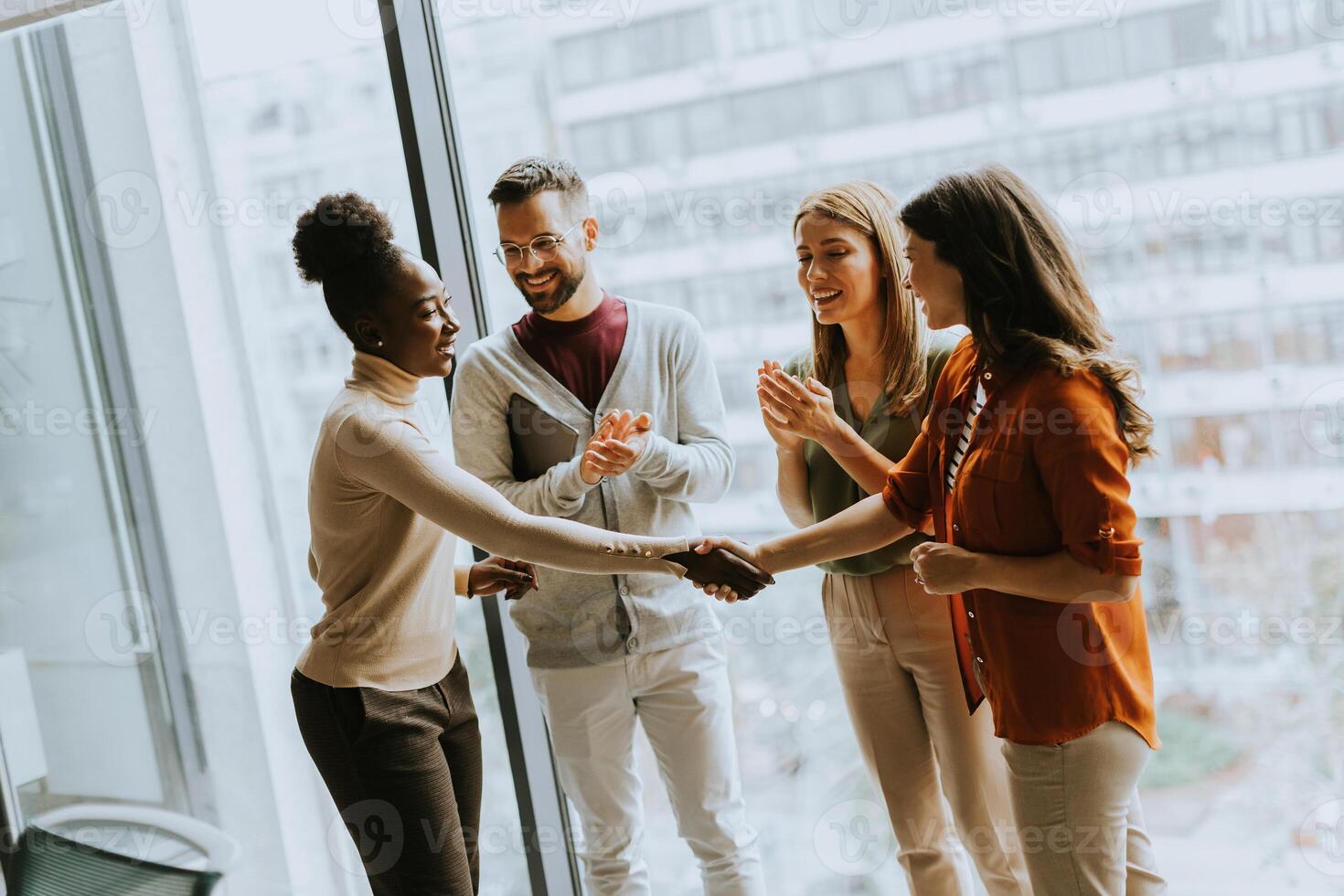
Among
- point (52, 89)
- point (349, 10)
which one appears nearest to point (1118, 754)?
point (349, 10)

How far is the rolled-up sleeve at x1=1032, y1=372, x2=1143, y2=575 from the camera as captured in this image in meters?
1.42

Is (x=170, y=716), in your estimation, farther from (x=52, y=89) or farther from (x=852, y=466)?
(x=852, y=466)

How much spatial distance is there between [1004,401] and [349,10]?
1833 millimetres

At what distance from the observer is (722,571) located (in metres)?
1.95

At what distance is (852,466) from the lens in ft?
6.00

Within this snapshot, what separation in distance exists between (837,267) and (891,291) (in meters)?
0.12
